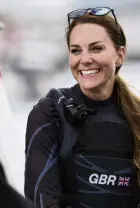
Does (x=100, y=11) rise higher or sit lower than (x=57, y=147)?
higher

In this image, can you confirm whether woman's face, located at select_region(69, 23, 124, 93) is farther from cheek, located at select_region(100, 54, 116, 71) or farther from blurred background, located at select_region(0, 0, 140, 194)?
blurred background, located at select_region(0, 0, 140, 194)

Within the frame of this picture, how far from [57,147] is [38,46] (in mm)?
453

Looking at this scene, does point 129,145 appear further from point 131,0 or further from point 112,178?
point 131,0

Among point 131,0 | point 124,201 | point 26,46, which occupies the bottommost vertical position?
point 124,201

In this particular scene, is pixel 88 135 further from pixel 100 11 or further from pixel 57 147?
pixel 100 11

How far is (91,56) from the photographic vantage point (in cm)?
92

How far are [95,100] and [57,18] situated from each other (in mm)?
382

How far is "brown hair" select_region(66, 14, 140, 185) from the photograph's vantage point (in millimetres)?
930

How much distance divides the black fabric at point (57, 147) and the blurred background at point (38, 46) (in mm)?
298

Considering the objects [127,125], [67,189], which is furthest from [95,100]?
[67,189]

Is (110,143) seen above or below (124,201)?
above

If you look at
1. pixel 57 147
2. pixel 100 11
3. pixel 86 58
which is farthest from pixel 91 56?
pixel 57 147

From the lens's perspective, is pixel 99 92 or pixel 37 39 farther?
pixel 37 39

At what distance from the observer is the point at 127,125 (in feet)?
3.15
